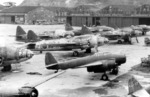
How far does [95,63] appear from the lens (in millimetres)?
23172

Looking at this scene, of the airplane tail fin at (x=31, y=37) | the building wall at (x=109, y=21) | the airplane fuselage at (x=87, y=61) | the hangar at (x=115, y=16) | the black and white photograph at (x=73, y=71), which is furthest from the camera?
the building wall at (x=109, y=21)

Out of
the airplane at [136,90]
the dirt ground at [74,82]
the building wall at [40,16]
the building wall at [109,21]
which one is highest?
the building wall at [40,16]

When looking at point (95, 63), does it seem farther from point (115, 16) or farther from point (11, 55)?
point (115, 16)

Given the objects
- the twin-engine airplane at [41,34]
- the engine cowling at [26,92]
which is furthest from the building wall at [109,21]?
the engine cowling at [26,92]

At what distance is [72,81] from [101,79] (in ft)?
8.93

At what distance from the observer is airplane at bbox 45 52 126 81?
23031 mm

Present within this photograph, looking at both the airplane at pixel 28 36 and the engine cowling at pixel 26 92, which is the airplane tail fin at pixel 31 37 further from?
the engine cowling at pixel 26 92

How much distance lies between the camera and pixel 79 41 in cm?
3650

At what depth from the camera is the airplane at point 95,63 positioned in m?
23.0

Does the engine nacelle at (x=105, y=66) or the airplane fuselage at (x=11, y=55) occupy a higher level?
the airplane fuselage at (x=11, y=55)

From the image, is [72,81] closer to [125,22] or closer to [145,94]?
[145,94]

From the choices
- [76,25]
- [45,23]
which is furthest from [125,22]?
[45,23]

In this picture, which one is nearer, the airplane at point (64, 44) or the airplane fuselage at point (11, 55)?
the airplane fuselage at point (11, 55)

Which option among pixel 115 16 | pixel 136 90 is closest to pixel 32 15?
pixel 115 16
